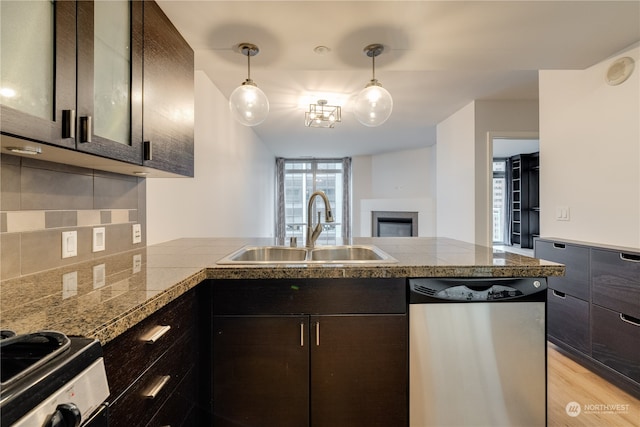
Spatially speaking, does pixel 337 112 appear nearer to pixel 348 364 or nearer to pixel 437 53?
pixel 437 53

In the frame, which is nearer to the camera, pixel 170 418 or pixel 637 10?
pixel 170 418

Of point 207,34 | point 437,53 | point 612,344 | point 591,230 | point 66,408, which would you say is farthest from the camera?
point 591,230

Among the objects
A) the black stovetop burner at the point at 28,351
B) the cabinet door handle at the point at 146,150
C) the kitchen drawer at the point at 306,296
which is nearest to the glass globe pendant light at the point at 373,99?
the kitchen drawer at the point at 306,296

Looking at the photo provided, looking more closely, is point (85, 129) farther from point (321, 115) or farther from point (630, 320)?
point (630, 320)

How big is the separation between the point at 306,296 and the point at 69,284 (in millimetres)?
813

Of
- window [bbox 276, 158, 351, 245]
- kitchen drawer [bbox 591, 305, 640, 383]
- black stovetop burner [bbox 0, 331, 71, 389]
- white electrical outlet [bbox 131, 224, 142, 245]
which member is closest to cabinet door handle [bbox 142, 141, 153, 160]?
white electrical outlet [bbox 131, 224, 142, 245]

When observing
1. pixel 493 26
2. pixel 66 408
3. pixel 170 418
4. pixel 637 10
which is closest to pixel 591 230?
pixel 637 10

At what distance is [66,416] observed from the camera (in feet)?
1.59

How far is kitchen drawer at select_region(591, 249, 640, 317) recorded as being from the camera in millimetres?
1822

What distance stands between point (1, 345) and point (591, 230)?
10.3 feet

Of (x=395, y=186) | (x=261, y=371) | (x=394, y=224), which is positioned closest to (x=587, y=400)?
(x=261, y=371)

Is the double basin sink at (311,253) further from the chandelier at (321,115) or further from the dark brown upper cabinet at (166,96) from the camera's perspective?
the chandelier at (321,115)

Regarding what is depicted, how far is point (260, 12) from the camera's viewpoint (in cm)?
142

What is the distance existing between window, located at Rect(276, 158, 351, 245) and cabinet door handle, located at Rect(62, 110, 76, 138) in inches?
262
